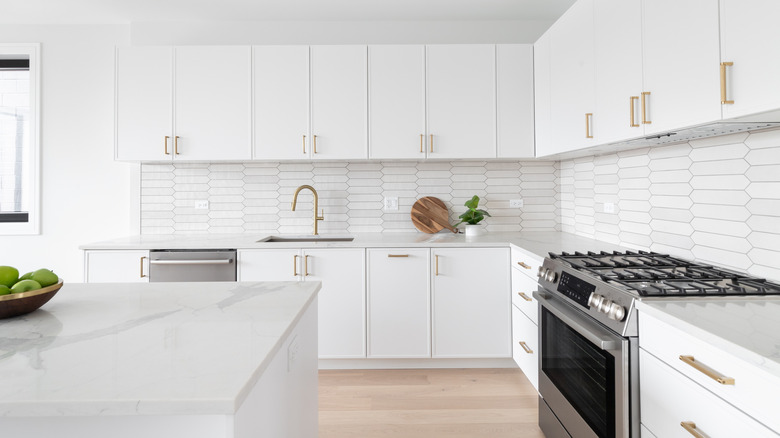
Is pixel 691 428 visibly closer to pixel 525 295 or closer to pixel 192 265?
pixel 525 295

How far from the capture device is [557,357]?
1.87 meters

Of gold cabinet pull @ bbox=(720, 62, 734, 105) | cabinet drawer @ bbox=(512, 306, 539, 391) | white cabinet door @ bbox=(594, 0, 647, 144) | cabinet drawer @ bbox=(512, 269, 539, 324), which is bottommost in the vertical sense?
cabinet drawer @ bbox=(512, 306, 539, 391)

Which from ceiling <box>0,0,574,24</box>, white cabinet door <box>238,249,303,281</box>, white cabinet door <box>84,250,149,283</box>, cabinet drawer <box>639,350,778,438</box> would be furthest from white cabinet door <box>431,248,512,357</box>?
white cabinet door <box>84,250,149,283</box>

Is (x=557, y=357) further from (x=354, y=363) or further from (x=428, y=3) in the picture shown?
(x=428, y=3)

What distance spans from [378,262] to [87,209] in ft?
7.93

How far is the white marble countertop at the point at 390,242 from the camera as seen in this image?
8.60 feet

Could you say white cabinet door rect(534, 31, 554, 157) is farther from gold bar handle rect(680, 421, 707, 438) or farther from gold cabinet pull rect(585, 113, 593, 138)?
gold bar handle rect(680, 421, 707, 438)

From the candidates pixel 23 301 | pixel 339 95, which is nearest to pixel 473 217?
pixel 339 95

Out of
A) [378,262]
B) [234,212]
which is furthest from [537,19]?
[234,212]

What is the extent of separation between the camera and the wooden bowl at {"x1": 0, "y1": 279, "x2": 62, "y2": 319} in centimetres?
108

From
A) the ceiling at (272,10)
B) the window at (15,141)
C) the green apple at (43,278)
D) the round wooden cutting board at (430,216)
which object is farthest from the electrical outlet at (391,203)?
the window at (15,141)

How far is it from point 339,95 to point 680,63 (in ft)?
6.65

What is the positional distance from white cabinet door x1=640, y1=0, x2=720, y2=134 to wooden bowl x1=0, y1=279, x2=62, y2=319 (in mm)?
2041

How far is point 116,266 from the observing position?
273 centimetres
